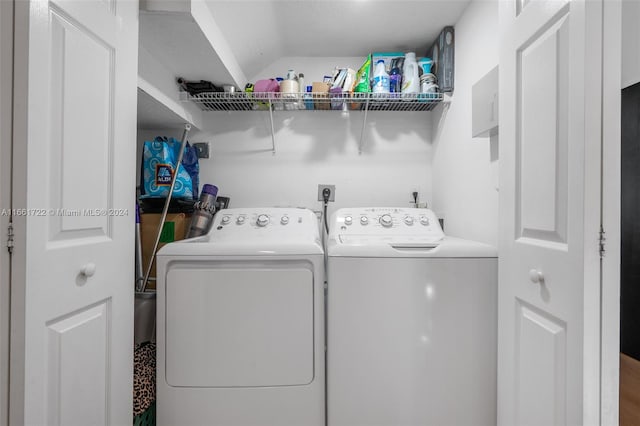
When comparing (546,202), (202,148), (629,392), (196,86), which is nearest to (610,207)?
(546,202)

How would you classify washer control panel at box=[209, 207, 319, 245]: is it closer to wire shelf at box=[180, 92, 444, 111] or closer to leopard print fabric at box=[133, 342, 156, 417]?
leopard print fabric at box=[133, 342, 156, 417]

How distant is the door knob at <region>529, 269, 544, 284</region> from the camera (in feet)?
3.08

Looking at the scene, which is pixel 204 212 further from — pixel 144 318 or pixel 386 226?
pixel 386 226

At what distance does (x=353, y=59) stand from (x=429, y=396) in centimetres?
212

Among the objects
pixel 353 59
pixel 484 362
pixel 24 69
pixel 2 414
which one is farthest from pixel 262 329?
pixel 353 59

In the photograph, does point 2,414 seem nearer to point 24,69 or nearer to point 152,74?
point 24,69

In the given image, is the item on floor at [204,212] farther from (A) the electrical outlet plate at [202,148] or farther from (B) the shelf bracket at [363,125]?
(B) the shelf bracket at [363,125]

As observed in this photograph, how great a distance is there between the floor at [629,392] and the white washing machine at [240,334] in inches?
40.5

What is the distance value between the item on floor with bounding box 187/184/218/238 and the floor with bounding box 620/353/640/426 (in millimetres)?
1986

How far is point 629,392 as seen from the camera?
100cm

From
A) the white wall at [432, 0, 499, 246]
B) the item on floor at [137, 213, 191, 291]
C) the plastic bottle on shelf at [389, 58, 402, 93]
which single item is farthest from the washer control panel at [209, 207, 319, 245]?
the plastic bottle on shelf at [389, 58, 402, 93]

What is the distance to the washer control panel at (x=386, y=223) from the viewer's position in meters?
1.77

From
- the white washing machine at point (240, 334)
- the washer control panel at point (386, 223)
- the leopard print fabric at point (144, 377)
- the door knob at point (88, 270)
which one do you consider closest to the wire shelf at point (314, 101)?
the washer control panel at point (386, 223)

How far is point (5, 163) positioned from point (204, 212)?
124 cm
